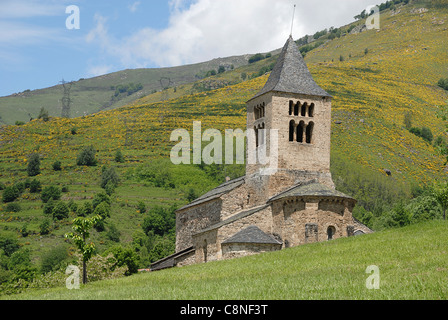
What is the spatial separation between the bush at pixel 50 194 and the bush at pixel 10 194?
5.75 m

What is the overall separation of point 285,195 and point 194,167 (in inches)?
3393

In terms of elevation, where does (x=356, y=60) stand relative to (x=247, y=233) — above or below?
above

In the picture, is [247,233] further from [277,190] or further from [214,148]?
[214,148]

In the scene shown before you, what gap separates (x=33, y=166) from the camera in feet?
394

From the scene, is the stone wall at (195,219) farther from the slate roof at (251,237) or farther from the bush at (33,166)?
the bush at (33,166)

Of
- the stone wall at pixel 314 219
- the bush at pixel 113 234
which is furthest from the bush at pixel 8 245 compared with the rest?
the stone wall at pixel 314 219

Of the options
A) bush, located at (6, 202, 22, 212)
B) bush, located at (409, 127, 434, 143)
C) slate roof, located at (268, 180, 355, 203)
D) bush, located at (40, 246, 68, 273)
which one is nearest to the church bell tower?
slate roof, located at (268, 180, 355, 203)

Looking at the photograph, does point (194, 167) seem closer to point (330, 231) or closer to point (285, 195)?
point (285, 195)

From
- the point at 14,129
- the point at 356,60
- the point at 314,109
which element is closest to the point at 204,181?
the point at 14,129

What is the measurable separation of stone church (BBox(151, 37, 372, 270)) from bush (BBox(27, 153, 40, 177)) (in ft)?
238

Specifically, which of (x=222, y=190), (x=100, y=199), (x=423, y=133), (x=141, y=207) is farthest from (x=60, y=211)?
(x=423, y=133)

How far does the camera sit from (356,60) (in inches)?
7328

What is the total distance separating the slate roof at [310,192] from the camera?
42000 mm
